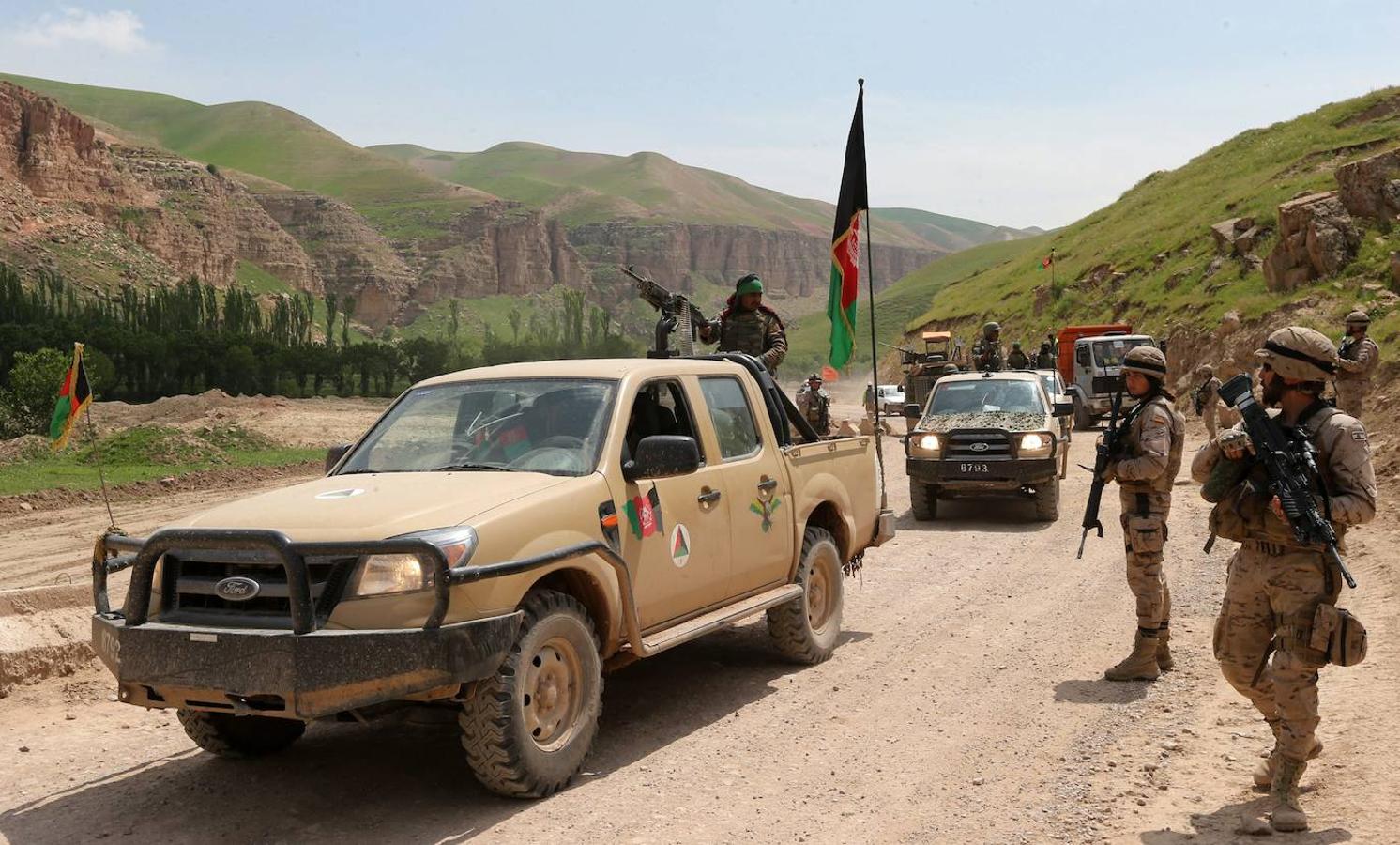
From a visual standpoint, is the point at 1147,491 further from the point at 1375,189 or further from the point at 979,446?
the point at 1375,189

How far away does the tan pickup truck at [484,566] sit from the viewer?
4699 millimetres

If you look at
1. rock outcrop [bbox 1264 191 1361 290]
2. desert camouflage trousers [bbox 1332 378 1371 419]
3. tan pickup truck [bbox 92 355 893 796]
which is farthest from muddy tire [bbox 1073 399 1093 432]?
tan pickup truck [bbox 92 355 893 796]

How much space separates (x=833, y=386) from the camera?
74.9m

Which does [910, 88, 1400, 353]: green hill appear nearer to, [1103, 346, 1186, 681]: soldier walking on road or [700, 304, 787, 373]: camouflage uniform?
[700, 304, 787, 373]: camouflage uniform

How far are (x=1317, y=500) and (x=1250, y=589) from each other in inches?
18.8

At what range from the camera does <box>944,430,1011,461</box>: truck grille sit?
14.6 meters

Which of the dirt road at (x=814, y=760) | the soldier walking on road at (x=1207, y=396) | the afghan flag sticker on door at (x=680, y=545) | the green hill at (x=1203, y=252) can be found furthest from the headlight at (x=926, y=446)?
the green hill at (x=1203, y=252)

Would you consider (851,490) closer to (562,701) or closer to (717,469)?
(717,469)

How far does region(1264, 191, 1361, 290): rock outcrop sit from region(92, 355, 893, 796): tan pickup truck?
97.9 ft

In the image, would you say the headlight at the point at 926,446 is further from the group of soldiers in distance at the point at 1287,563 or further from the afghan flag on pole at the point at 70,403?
the group of soldiers in distance at the point at 1287,563

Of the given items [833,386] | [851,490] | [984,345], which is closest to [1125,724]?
[851,490]

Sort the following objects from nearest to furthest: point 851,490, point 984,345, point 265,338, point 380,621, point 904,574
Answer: point 380,621
point 851,490
point 904,574
point 984,345
point 265,338

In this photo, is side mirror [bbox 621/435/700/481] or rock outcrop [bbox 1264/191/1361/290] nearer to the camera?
side mirror [bbox 621/435/700/481]

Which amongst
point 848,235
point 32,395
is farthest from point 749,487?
point 32,395
